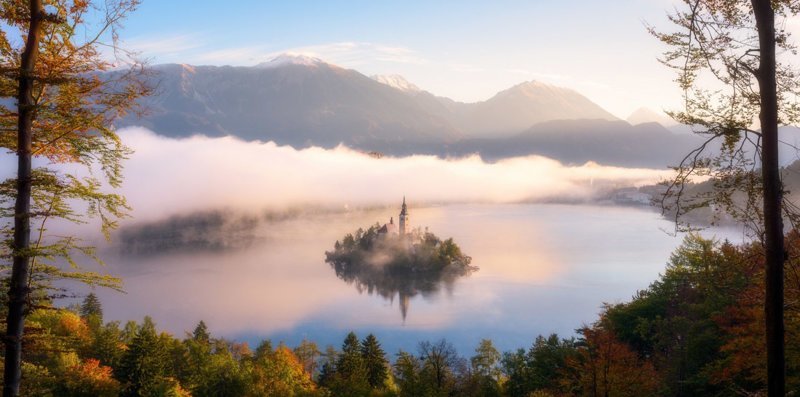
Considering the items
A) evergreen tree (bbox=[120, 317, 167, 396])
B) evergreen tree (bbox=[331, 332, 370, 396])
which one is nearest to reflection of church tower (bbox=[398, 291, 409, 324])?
evergreen tree (bbox=[331, 332, 370, 396])

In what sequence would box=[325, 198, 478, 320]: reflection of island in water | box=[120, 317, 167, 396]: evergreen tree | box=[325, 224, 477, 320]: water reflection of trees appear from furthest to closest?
box=[325, 198, 478, 320]: reflection of island in water < box=[325, 224, 477, 320]: water reflection of trees < box=[120, 317, 167, 396]: evergreen tree

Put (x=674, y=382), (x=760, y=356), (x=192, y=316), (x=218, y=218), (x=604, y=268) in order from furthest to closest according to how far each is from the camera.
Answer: (x=218, y=218) < (x=604, y=268) < (x=192, y=316) < (x=674, y=382) < (x=760, y=356)

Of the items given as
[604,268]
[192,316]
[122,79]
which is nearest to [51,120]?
[122,79]

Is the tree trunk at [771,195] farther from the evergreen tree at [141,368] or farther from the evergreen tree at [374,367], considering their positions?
the evergreen tree at [374,367]

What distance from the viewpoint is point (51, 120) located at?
589 cm

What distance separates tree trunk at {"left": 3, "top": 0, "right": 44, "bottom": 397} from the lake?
1335 inches

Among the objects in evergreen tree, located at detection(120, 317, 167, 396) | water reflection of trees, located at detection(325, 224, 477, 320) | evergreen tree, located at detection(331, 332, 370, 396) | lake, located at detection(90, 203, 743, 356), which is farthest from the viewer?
water reflection of trees, located at detection(325, 224, 477, 320)

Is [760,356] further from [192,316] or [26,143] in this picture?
[192,316]

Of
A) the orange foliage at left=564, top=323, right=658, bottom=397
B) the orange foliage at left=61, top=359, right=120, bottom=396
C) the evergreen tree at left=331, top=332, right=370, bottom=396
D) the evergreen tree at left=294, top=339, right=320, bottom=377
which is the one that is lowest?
the evergreen tree at left=294, top=339, right=320, bottom=377

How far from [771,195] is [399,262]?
73869mm

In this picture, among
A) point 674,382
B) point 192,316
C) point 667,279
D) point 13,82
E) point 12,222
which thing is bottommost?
point 192,316

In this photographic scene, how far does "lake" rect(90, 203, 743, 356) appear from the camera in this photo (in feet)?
182

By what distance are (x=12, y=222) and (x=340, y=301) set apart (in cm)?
6144

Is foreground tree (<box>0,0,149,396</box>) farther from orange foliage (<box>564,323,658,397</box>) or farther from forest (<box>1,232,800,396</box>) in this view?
orange foliage (<box>564,323,658,397</box>)
